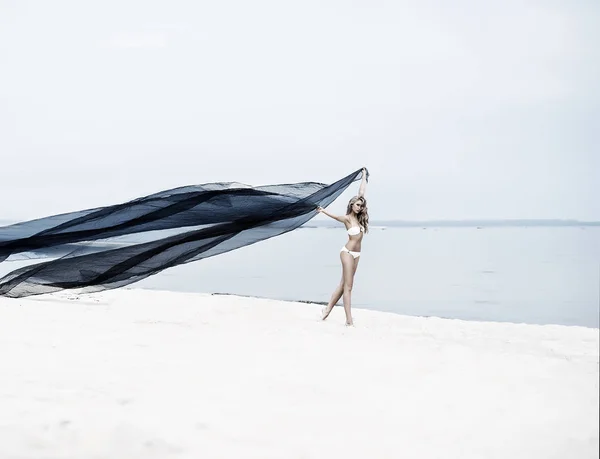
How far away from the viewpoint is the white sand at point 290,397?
11.6 feet

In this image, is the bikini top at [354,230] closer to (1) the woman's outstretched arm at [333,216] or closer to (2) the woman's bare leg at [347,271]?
(1) the woman's outstretched arm at [333,216]

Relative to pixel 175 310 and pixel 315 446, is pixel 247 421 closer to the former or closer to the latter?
pixel 315 446

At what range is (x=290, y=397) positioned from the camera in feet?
→ 13.3

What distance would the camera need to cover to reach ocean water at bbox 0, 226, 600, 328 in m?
10.8

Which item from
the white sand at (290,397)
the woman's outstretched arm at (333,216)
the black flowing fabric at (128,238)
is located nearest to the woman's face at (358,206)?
the woman's outstretched arm at (333,216)

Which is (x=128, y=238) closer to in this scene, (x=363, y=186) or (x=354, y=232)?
(x=354, y=232)

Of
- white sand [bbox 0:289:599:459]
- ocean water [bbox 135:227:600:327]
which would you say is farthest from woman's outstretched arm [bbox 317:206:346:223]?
ocean water [bbox 135:227:600:327]

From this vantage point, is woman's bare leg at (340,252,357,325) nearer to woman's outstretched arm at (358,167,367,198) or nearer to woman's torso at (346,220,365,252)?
woman's torso at (346,220,365,252)

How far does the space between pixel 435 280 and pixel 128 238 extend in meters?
9.04

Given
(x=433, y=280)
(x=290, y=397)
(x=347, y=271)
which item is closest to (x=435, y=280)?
(x=433, y=280)

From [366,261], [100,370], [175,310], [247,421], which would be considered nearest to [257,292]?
[175,310]

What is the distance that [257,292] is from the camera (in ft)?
39.2

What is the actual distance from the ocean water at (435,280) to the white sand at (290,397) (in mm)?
4884

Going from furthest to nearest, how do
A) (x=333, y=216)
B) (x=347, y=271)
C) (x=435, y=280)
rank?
(x=435, y=280)
(x=347, y=271)
(x=333, y=216)
